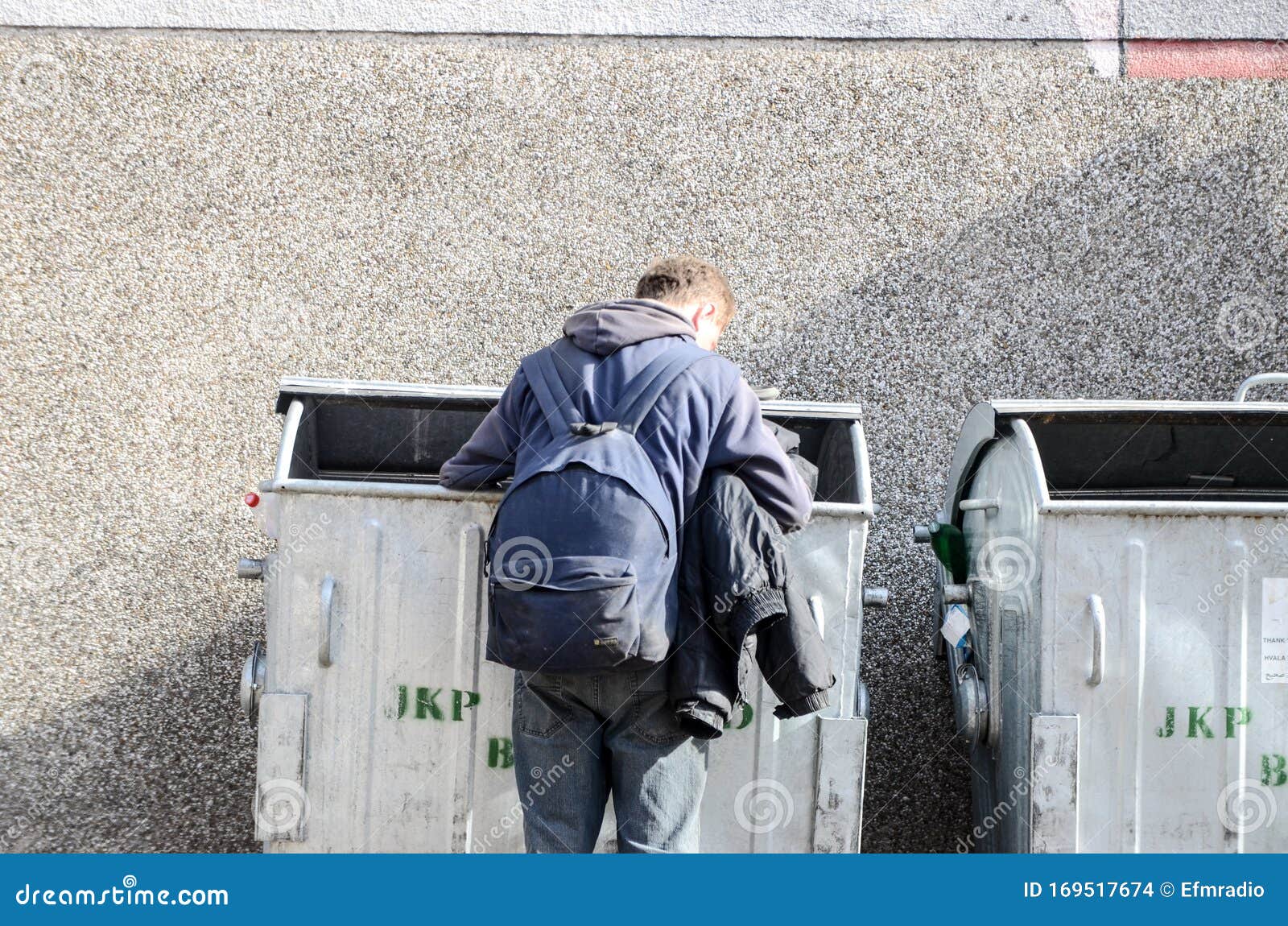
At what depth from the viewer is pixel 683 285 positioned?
2670 millimetres

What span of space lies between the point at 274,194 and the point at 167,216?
1.34 feet

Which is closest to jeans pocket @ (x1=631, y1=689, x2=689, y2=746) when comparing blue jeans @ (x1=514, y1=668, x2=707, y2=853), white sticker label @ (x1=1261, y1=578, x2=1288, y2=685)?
blue jeans @ (x1=514, y1=668, x2=707, y2=853)

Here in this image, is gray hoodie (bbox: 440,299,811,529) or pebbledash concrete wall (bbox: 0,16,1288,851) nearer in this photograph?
gray hoodie (bbox: 440,299,811,529)

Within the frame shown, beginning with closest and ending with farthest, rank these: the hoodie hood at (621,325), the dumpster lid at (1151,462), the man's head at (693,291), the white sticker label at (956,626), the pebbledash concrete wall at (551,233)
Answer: the hoodie hood at (621,325) < the man's head at (693,291) < the white sticker label at (956,626) < the dumpster lid at (1151,462) < the pebbledash concrete wall at (551,233)

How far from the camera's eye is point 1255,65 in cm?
516

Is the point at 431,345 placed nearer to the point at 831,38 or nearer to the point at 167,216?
the point at 167,216

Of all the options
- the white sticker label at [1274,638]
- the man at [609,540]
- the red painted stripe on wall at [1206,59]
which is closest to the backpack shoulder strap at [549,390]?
the man at [609,540]

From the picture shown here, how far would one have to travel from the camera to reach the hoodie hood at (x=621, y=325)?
248cm

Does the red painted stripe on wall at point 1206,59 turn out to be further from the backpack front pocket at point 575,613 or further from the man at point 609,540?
the backpack front pocket at point 575,613

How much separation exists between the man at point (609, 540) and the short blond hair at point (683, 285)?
2.7 inches

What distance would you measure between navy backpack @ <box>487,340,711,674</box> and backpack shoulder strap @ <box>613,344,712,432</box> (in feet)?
0.11

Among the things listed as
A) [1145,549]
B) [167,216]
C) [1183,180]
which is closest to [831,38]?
[1183,180]

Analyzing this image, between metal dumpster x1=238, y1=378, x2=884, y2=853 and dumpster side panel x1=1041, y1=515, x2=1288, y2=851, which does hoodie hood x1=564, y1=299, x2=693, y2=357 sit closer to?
metal dumpster x1=238, y1=378, x2=884, y2=853

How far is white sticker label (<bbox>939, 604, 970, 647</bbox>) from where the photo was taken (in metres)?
3.20
